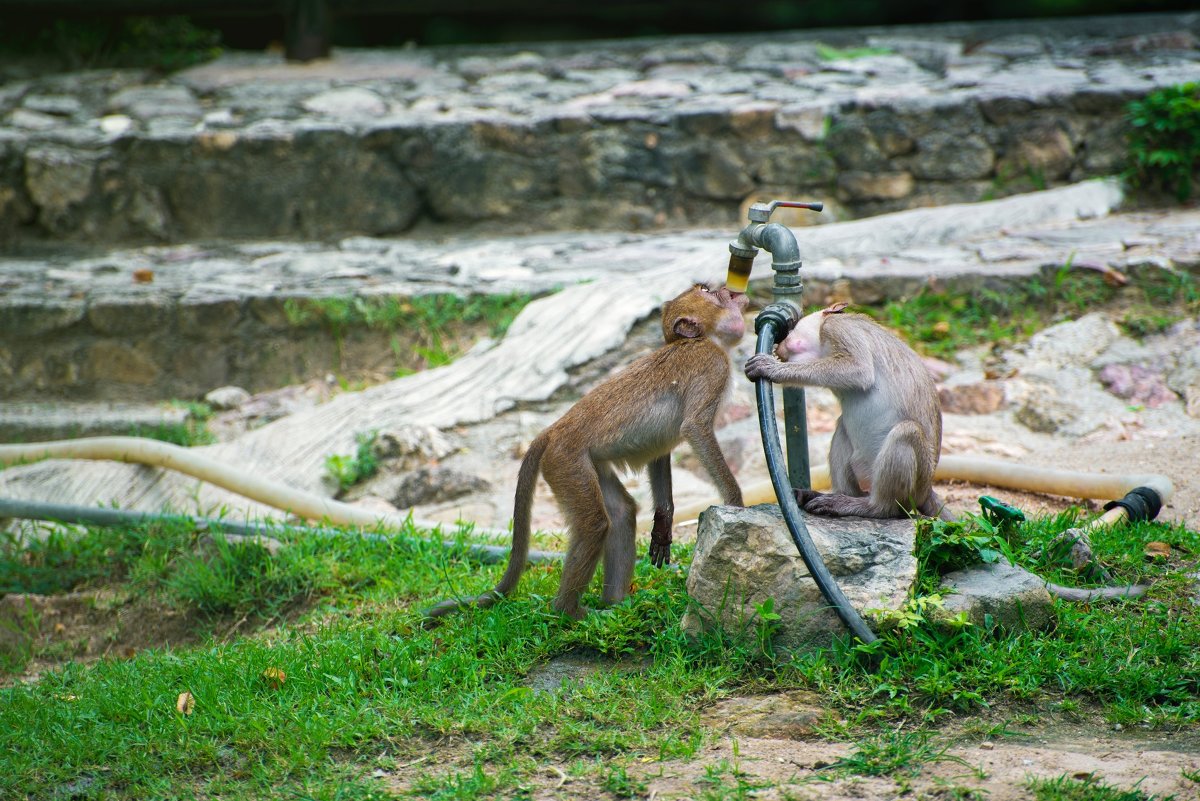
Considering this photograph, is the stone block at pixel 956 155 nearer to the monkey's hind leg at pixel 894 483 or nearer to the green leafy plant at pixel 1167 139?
the green leafy plant at pixel 1167 139

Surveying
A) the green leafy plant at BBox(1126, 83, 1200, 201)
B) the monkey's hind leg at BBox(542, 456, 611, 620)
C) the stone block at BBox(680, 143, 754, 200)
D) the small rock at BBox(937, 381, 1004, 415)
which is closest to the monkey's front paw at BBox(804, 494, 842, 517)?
the monkey's hind leg at BBox(542, 456, 611, 620)

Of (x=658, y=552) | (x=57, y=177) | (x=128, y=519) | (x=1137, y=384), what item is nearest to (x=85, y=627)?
(x=128, y=519)

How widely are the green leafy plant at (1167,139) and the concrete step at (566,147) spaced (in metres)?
0.21

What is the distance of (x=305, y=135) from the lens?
8430mm

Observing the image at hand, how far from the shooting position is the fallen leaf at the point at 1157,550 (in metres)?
4.26

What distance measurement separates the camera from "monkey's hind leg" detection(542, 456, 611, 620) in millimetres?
3889

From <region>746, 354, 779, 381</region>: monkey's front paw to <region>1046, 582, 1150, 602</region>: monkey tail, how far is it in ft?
3.96

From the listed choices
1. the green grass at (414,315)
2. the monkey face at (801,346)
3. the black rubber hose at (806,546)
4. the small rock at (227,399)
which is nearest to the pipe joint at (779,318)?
the monkey face at (801,346)

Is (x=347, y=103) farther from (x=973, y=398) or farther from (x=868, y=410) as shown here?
(x=868, y=410)

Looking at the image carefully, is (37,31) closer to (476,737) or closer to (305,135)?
(305,135)

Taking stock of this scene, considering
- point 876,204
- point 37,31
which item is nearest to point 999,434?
point 876,204

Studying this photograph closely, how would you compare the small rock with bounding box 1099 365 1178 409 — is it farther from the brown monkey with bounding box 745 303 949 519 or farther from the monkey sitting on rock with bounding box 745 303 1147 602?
the brown monkey with bounding box 745 303 949 519

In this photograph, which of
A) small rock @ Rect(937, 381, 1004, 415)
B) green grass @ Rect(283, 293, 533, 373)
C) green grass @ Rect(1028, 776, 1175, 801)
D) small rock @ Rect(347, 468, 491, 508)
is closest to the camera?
green grass @ Rect(1028, 776, 1175, 801)

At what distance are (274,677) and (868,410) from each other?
7.46 feet
